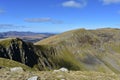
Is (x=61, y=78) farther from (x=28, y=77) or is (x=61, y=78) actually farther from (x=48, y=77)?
(x=28, y=77)

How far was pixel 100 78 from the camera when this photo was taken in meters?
24.0

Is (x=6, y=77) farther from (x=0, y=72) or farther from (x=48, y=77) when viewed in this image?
(x=48, y=77)

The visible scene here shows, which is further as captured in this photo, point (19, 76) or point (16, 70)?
point (16, 70)

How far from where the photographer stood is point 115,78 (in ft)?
82.3

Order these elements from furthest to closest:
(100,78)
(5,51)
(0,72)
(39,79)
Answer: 1. (5,51)
2. (100,78)
3. (0,72)
4. (39,79)

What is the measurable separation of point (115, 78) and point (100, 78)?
6.55 ft

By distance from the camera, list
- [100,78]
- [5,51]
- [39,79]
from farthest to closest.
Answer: [5,51] → [100,78] → [39,79]

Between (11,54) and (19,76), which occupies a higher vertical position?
(19,76)

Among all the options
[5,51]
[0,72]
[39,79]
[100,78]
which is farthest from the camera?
[5,51]

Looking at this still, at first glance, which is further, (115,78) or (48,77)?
(115,78)

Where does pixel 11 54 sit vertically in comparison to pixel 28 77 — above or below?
below

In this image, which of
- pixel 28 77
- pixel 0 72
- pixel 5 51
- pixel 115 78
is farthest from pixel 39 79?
pixel 5 51

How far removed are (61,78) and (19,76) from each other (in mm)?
3692

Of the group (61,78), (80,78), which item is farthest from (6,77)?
(80,78)
